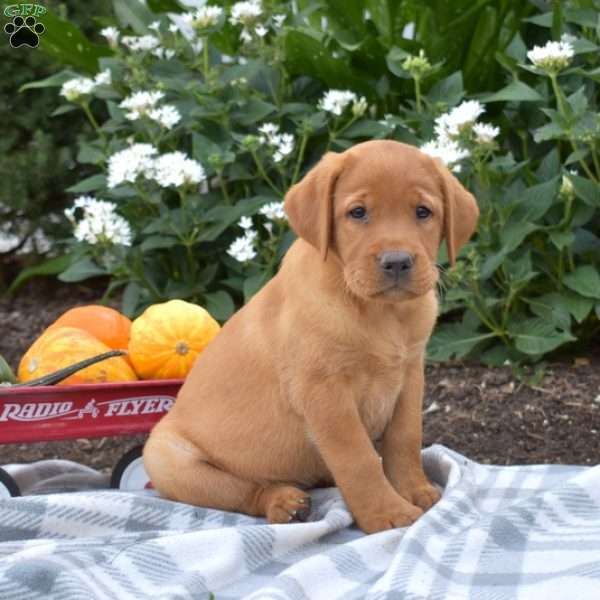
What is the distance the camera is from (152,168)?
19.1ft

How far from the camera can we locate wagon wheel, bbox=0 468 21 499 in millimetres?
4273

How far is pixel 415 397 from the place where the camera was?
3939 mm

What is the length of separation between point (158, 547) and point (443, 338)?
2.43 m

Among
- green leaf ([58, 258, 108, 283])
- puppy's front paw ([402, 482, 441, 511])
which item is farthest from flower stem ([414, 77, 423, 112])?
puppy's front paw ([402, 482, 441, 511])

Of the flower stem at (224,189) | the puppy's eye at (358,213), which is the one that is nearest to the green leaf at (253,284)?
the flower stem at (224,189)

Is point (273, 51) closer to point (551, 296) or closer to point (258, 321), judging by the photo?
point (551, 296)

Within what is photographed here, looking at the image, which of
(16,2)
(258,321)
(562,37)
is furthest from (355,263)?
(16,2)

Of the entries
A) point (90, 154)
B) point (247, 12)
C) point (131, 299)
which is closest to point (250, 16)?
point (247, 12)

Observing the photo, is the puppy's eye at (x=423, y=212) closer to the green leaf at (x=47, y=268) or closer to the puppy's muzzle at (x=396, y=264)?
the puppy's muzzle at (x=396, y=264)

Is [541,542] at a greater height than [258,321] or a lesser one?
lesser

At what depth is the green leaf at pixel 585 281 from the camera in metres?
5.37

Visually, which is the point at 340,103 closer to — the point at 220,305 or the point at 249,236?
the point at 249,236

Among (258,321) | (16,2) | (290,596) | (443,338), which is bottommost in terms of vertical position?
(443,338)

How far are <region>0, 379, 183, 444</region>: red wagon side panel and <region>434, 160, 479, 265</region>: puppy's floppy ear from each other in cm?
126
